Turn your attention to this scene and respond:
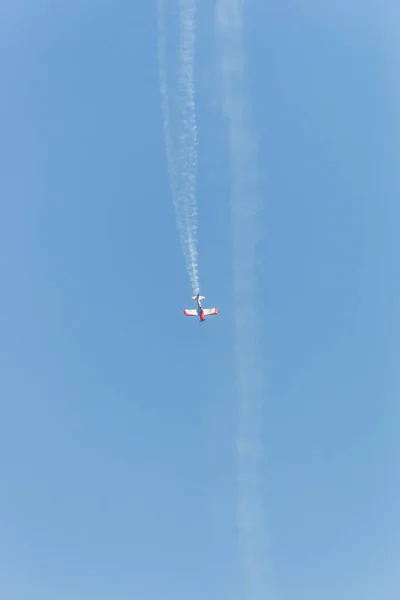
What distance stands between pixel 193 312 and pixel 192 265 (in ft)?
14.3

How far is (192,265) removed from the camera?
11069cm

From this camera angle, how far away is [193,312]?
371 feet
